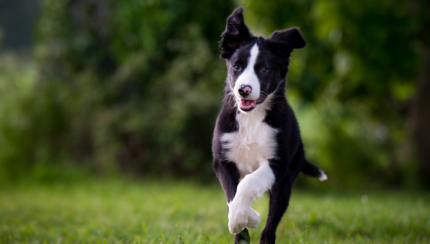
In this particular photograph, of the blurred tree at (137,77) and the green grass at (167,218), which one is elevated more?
the blurred tree at (137,77)

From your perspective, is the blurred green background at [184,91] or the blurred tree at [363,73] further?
the blurred green background at [184,91]

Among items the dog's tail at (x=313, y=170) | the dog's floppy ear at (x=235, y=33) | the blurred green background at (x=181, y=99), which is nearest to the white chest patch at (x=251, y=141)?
the dog's floppy ear at (x=235, y=33)

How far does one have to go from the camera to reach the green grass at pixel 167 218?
470 centimetres

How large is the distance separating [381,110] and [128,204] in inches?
274

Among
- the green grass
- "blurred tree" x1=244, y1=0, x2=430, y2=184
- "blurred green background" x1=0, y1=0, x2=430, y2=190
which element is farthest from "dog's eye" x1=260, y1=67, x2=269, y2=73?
"blurred green background" x1=0, y1=0, x2=430, y2=190

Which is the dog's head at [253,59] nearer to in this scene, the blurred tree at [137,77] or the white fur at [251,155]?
the white fur at [251,155]

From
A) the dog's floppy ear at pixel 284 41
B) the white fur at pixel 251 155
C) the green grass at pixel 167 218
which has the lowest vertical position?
the green grass at pixel 167 218

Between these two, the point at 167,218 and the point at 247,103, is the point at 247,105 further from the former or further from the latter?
the point at 167,218

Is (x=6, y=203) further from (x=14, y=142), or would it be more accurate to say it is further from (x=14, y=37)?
(x=14, y=37)

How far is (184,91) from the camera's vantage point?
1024 cm

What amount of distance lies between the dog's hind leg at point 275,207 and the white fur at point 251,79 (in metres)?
0.71

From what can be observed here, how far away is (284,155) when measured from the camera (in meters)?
3.44

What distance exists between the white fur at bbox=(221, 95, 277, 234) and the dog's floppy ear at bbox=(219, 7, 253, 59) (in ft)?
1.59

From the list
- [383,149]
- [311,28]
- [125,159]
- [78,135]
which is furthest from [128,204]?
[383,149]
